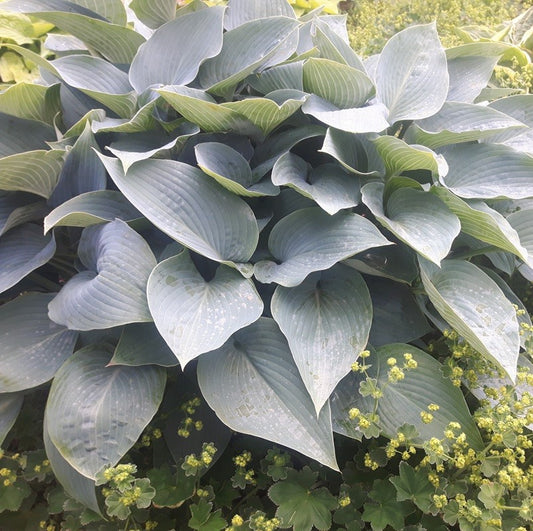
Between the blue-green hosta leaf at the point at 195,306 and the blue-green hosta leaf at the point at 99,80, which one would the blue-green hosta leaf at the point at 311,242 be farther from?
the blue-green hosta leaf at the point at 99,80

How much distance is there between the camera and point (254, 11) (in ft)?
4.26

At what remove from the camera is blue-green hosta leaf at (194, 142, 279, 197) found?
0.96 meters

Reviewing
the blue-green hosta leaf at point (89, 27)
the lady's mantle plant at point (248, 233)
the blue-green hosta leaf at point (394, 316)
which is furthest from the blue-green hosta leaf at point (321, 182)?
the blue-green hosta leaf at point (89, 27)

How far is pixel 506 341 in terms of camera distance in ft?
2.85

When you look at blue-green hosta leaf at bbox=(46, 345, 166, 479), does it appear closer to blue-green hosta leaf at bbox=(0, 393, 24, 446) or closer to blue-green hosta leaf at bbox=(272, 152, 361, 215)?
blue-green hosta leaf at bbox=(0, 393, 24, 446)

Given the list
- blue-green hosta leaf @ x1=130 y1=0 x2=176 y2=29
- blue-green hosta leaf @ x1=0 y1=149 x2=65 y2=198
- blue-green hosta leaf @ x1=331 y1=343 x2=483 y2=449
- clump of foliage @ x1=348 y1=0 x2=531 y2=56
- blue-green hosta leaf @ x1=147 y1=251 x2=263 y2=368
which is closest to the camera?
blue-green hosta leaf @ x1=147 y1=251 x2=263 y2=368

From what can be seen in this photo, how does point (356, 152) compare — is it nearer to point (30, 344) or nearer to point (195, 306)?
point (195, 306)

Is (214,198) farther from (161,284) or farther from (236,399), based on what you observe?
(236,399)

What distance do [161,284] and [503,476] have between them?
1.96ft

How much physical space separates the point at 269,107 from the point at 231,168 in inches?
5.6

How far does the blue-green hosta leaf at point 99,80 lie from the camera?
1088mm

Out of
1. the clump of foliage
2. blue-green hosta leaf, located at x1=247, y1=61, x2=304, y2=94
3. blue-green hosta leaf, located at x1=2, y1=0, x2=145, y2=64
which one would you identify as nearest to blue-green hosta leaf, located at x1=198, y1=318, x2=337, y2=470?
blue-green hosta leaf, located at x1=247, y1=61, x2=304, y2=94

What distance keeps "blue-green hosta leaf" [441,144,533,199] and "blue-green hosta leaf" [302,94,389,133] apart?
202 millimetres

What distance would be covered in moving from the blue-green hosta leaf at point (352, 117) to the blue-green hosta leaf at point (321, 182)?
0.11 m
